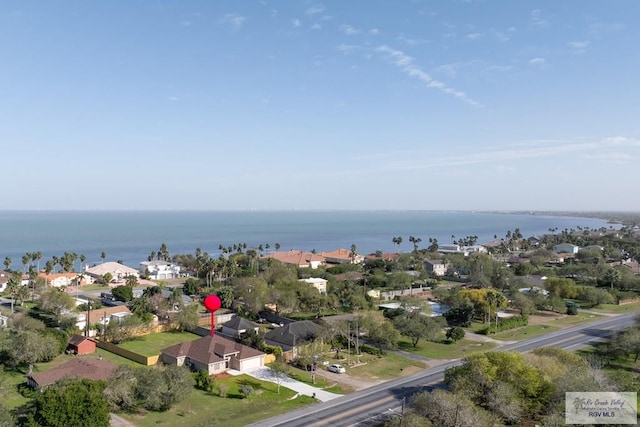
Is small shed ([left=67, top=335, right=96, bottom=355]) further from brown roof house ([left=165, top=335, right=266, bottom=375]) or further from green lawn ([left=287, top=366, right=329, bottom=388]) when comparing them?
green lawn ([left=287, top=366, right=329, bottom=388])

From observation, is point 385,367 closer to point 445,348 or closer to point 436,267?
point 445,348

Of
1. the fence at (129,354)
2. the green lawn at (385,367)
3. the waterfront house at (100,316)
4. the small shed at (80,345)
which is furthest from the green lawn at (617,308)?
the small shed at (80,345)

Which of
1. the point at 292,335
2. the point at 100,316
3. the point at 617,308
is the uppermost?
the point at 292,335

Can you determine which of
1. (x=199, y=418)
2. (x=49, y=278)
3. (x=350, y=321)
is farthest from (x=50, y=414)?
(x=49, y=278)

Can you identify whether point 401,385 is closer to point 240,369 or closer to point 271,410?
point 271,410

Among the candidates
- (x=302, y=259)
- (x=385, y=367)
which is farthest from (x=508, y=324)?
(x=302, y=259)
